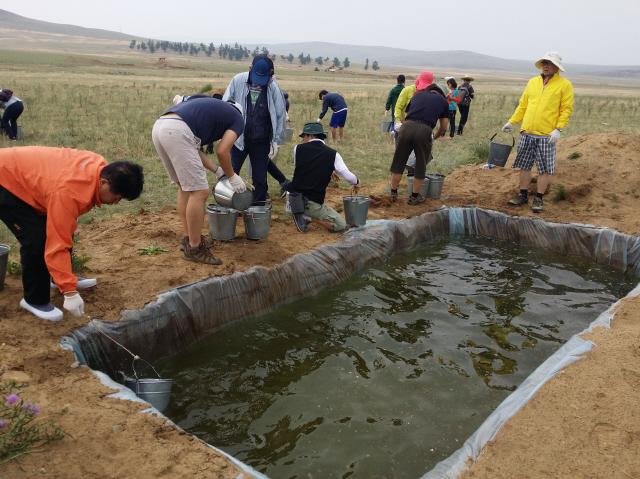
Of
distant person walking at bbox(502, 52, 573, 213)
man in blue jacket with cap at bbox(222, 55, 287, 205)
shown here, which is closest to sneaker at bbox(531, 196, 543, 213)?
distant person walking at bbox(502, 52, 573, 213)

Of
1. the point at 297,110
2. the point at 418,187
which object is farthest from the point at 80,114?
the point at 418,187

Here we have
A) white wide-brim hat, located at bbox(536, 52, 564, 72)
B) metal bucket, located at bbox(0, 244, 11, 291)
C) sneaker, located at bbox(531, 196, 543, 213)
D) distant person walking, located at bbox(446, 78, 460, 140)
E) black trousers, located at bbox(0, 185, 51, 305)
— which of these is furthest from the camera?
distant person walking, located at bbox(446, 78, 460, 140)

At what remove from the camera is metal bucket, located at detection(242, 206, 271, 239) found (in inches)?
211

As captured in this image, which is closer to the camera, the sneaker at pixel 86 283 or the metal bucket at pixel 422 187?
the sneaker at pixel 86 283

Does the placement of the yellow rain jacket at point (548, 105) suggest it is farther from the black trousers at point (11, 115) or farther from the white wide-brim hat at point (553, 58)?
the black trousers at point (11, 115)

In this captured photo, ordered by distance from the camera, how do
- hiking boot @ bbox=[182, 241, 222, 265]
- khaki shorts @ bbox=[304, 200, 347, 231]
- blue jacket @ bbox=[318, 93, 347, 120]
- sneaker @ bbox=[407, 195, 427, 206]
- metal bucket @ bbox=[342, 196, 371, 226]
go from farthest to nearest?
blue jacket @ bbox=[318, 93, 347, 120] → sneaker @ bbox=[407, 195, 427, 206] → metal bucket @ bbox=[342, 196, 371, 226] → khaki shorts @ bbox=[304, 200, 347, 231] → hiking boot @ bbox=[182, 241, 222, 265]

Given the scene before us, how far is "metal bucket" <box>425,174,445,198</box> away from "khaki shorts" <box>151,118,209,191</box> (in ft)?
14.0

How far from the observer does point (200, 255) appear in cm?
478

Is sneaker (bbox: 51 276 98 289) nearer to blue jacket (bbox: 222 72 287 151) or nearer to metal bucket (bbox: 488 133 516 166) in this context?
blue jacket (bbox: 222 72 287 151)

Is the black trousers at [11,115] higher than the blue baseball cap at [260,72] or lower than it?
lower

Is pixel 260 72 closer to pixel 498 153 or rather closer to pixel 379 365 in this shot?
pixel 379 365

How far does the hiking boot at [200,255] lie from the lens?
188 inches

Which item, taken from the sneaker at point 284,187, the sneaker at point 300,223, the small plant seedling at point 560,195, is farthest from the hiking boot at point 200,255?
the small plant seedling at point 560,195

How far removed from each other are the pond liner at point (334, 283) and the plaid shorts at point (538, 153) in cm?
81
